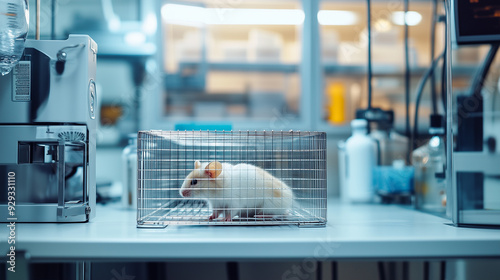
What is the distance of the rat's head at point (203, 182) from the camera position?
3.01ft

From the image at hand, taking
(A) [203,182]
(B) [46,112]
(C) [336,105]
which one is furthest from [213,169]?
(C) [336,105]

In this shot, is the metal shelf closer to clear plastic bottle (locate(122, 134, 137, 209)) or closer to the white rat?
clear plastic bottle (locate(122, 134, 137, 209))

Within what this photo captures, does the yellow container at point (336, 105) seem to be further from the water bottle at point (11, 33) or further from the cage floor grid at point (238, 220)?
the water bottle at point (11, 33)

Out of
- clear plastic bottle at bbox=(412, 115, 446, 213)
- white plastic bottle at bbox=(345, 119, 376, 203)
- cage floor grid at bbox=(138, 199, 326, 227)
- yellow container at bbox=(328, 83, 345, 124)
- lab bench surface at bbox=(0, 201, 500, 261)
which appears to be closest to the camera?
lab bench surface at bbox=(0, 201, 500, 261)

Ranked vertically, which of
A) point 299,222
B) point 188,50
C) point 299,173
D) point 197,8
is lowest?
point 299,222

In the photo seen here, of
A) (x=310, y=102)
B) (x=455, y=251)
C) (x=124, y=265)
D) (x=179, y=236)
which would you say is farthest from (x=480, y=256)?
(x=310, y=102)

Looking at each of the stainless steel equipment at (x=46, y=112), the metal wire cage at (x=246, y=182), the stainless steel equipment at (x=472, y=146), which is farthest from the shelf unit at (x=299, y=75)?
the stainless steel equipment at (x=46, y=112)

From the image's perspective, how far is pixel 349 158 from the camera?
1455mm

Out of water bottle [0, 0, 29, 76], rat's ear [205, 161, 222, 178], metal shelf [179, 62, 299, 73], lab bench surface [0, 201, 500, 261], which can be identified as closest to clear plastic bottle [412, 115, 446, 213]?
lab bench surface [0, 201, 500, 261]

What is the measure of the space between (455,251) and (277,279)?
0.35 meters

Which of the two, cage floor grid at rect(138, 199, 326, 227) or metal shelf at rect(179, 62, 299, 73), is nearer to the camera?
cage floor grid at rect(138, 199, 326, 227)

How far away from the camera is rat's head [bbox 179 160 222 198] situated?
916 millimetres

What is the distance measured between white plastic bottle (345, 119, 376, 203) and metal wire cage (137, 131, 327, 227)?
0.51 metres

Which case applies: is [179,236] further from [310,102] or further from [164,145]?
[310,102]
